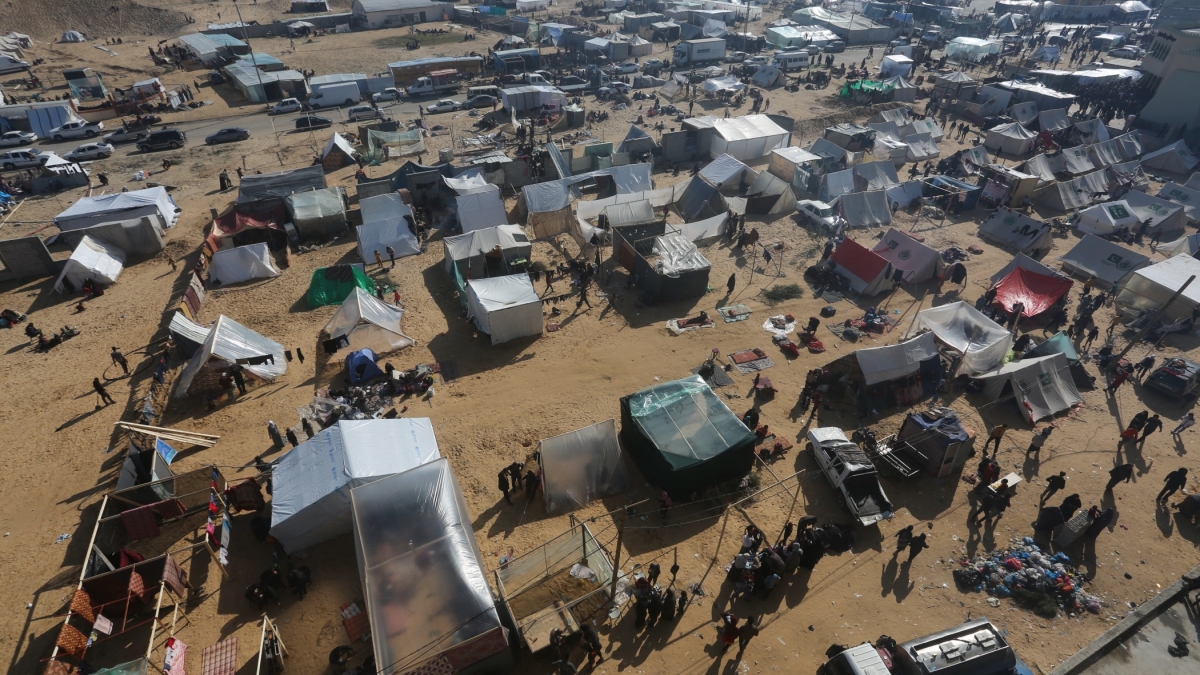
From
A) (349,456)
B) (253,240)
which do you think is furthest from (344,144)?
(349,456)

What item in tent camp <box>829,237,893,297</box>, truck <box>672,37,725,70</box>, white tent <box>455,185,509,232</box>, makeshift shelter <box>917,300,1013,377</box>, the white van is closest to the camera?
makeshift shelter <box>917,300,1013,377</box>

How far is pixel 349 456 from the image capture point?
1443 cm

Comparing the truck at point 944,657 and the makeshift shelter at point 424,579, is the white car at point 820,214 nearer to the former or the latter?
the truck at point 944,657

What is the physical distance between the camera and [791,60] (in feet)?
198

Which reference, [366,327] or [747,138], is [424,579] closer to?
[366,327]

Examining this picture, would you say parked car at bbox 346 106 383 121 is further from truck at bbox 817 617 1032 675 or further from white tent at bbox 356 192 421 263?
truck at bbox 817 617 1032 675

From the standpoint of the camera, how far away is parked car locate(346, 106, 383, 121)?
4388cm

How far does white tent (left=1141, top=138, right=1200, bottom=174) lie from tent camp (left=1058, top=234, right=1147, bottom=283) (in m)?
18.7

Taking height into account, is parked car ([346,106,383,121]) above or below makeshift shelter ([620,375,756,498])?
above

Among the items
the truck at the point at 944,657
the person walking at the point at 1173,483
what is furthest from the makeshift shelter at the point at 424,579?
the person walking at the point at 1173,483

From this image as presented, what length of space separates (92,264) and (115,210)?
4.05 metres

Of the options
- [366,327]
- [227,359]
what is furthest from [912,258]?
[227,359]

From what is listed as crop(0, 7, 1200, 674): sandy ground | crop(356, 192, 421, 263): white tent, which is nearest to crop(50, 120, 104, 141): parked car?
crop(0, 7, 1200, 674): sandy ground

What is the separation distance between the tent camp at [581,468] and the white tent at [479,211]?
15713 millimetres
